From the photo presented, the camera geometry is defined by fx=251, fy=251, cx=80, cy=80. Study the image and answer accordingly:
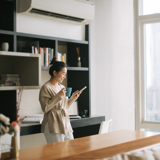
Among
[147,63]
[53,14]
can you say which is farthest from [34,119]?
[147,63]

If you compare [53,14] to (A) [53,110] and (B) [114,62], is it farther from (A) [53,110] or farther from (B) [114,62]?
(B) [114,62]

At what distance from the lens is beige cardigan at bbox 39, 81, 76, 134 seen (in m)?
2.66

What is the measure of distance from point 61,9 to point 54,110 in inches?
50.5

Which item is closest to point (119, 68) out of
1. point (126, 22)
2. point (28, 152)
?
point (126, 22)

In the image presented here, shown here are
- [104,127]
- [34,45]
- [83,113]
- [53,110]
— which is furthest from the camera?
[83,113]

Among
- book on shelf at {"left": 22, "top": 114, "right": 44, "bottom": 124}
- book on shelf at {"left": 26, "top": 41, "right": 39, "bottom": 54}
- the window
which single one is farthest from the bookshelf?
the window

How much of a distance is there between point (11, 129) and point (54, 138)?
1.44 meters

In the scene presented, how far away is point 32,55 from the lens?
2799mm

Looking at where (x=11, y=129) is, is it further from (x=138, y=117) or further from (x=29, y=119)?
(x=138, y=117)

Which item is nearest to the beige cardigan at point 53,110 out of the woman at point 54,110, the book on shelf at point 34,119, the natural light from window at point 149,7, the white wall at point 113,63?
the woman at point 54,110

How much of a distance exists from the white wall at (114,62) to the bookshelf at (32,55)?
1.62 ft

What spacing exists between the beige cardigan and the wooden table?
3.13 feet

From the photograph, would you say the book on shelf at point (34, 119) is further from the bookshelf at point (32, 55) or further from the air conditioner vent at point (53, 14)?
the air conditioner vent at point (53, 14)

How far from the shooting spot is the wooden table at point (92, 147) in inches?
51.4
